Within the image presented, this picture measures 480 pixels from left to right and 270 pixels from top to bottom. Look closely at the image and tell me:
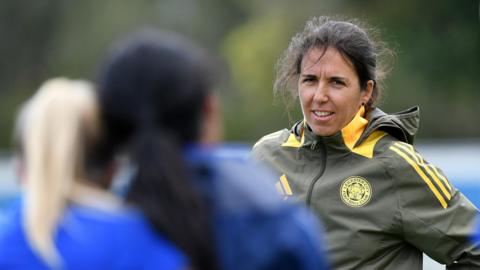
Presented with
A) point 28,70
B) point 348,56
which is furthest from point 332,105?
point 28,70

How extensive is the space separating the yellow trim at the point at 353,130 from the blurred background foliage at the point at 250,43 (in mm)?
14334

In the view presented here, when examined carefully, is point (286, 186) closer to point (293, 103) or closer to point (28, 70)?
point (293, 103)

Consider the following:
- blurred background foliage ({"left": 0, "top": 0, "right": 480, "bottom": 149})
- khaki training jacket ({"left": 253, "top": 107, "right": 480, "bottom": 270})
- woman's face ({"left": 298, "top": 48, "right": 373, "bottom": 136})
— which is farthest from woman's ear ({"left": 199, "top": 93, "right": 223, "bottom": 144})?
blurred background foliage ({"left": 0, "top": 0, "right": 480, "bottom": 149})

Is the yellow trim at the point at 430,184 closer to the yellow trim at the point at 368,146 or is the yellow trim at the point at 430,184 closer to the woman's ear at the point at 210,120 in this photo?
the yellow trim at the point at 368,146

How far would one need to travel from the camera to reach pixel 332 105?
154 inches

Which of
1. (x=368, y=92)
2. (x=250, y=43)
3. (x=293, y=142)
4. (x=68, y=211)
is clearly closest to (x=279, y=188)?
(x=293, y=142)

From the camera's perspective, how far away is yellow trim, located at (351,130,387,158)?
12.6 ft

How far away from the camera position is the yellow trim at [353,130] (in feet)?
12.7

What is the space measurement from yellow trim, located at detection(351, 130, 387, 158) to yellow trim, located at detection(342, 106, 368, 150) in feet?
0.10

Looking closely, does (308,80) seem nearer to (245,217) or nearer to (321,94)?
(321,94)

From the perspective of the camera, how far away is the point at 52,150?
2.02 m

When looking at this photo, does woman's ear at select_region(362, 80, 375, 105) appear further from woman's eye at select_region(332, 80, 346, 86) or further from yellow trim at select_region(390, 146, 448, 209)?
yellow trim at select_region(390, 146, 448, 209)

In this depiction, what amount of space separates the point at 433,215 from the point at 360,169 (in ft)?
1.13

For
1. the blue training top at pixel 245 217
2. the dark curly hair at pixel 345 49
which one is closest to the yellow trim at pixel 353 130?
the dark curly hair at pixel 345 49
